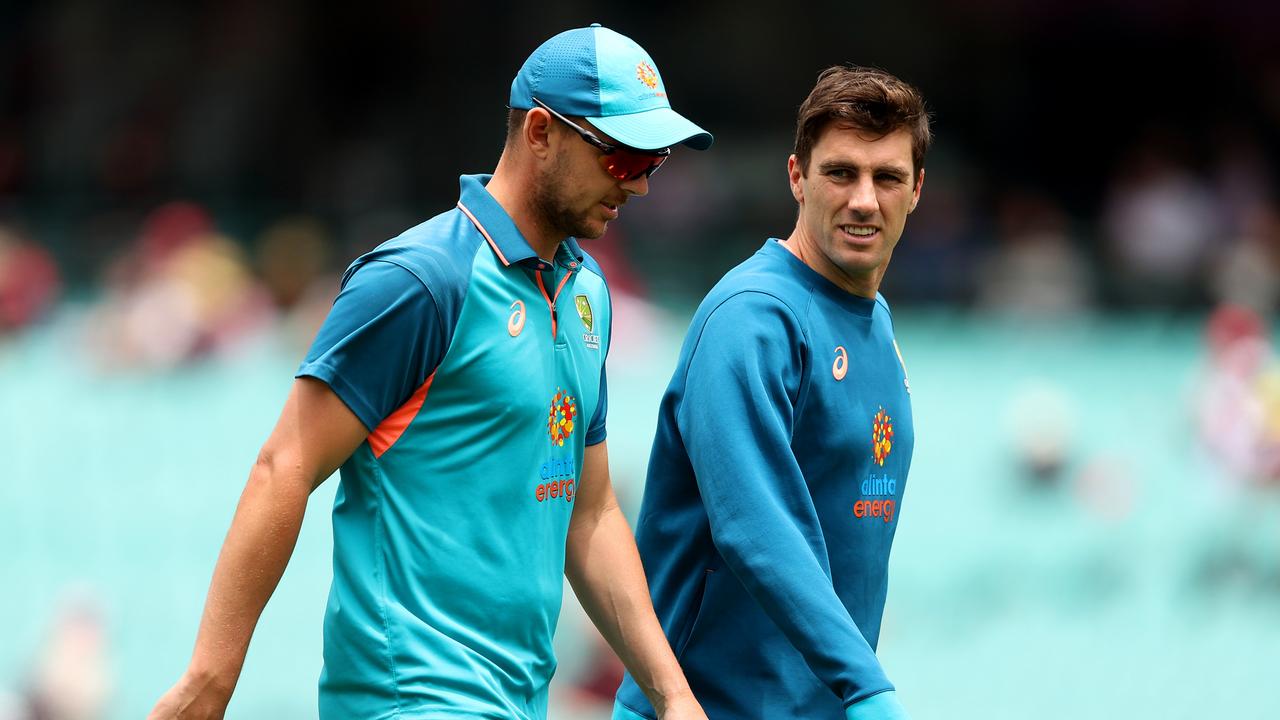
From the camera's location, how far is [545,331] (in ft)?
10.7

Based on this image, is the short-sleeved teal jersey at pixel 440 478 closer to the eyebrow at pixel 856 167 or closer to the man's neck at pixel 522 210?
the man's neck at pixel 522 210

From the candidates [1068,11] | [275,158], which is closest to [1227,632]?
[1068,11]

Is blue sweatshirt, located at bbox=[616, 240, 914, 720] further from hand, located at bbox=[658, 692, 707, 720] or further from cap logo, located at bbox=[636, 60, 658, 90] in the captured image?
cap logo, located at bbox=[636, 60, 658, 90]

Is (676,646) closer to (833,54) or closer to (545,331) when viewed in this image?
(545,331)

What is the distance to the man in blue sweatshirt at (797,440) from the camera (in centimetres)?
326

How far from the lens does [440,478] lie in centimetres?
311

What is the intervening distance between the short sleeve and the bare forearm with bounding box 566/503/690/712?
26.3 inches

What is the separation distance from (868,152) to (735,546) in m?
0.81

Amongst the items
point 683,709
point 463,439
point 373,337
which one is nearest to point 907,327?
point 683,709

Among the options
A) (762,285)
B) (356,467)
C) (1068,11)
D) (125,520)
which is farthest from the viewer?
(1068,11)

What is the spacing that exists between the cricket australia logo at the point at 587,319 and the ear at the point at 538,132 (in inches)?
12.6

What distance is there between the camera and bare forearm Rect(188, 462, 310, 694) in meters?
2.97

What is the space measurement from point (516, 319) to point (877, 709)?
0.94 m

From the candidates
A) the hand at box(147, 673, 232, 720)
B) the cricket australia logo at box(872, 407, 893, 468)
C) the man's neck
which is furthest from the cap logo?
the hand at box(147, 673, 232, 720)
